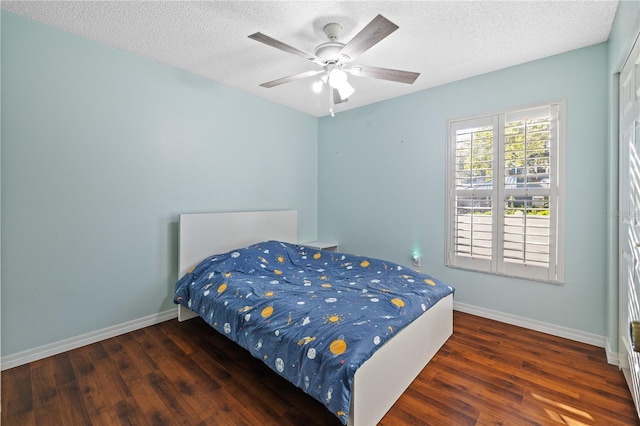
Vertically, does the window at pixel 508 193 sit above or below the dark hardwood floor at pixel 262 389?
above

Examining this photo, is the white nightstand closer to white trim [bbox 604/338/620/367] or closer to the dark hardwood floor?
the dark hardwood floor

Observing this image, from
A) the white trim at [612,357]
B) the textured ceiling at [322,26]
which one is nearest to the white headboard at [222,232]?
the textured ceiling at [322,26]

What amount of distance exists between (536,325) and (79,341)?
3.91 metres

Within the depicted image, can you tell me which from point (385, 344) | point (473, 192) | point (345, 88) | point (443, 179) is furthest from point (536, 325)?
point (345, 88)

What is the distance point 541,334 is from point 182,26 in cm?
386

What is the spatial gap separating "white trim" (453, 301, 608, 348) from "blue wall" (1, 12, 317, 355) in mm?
2777

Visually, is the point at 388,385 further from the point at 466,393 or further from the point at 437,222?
Result: the point at 437,222

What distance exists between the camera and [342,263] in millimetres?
2996

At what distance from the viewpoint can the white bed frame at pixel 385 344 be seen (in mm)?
1471

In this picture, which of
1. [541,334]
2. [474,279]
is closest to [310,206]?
[474,279]

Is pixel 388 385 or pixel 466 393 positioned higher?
pixel 388 385

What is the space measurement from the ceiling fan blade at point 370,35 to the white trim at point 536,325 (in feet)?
8.73

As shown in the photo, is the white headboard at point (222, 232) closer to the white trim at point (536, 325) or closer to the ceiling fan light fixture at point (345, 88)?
the ceiling fan light fixture at point (345, 88)

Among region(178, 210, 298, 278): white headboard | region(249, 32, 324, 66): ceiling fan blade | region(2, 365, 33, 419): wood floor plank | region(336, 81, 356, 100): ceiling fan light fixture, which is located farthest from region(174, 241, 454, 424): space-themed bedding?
region(249, 32, 324, 66): ceiling fan blade
